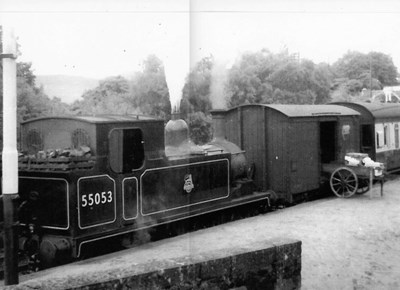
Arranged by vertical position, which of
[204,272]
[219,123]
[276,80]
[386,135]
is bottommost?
[204,272]

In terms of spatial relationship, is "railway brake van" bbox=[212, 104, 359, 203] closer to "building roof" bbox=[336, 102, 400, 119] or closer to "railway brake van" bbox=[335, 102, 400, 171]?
"railway brake van" bbox=[335, 102, 400, 171]

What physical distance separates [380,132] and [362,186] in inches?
100

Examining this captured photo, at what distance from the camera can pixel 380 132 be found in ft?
48.1

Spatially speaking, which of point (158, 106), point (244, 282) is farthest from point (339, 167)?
point (158, 106)

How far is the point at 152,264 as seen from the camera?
401 centimetres

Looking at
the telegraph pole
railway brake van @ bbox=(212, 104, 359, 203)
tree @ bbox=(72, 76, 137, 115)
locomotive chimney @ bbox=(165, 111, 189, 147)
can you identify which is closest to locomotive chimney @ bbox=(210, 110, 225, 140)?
railway brake van @ bbox=(212, 104, 359, 203)

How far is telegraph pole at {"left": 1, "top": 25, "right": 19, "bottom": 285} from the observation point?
4.45 meters

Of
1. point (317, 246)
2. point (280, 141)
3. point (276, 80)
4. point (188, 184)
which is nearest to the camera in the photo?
point (317, 246)

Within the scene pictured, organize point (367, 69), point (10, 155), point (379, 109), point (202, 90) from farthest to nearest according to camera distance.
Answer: point (367, 69) < point (202, 90) < point (379, 109) < point (10, 155)

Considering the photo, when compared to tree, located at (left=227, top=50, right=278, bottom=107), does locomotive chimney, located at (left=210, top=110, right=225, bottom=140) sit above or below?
below

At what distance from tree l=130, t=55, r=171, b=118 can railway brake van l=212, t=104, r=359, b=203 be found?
668 inches

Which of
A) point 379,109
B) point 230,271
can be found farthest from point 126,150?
point 379,109

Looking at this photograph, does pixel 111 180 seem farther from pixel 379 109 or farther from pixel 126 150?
pixel 379 109

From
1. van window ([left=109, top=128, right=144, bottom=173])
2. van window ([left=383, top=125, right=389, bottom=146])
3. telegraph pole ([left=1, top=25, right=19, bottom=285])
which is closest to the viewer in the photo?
telegraph pole ([left=1, top=25, right=19, bottom=285])
